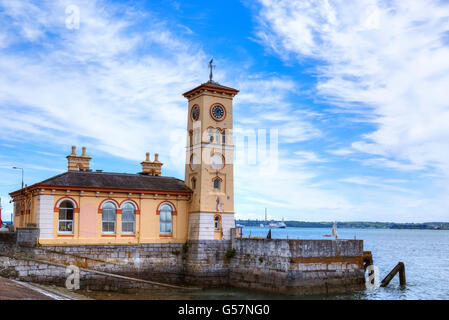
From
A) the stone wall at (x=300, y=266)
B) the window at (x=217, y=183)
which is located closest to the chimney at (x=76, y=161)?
the window at (x=217, y=183)

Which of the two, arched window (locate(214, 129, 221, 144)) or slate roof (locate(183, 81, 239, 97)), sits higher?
slate roof (locate(183, 81, 239, 97))

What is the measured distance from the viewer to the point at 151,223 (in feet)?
130

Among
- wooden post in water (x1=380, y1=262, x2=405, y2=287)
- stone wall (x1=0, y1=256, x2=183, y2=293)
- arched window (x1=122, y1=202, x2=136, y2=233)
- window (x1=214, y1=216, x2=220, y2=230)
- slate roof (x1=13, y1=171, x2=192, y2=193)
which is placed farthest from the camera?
wooden post in water (x1=380, y1=262, x2=405, y2=287)

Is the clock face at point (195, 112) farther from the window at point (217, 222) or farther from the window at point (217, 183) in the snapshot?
the window at point (217, 222)

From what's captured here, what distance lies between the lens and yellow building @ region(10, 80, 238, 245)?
3625 centimetres

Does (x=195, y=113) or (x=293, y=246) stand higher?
(x=195, y=113)

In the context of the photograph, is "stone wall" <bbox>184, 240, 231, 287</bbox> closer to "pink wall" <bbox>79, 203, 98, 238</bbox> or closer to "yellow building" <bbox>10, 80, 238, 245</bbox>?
"yellow building" <bbox>10, 80, 238, 245</bbox>

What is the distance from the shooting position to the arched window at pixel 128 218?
127ft

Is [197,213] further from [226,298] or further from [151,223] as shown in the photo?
[226,298]

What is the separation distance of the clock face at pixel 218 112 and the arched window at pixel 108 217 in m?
11.6

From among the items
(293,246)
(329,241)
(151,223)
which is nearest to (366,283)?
(329,241)

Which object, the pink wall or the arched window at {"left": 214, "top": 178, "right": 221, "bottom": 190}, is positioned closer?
the pink wall

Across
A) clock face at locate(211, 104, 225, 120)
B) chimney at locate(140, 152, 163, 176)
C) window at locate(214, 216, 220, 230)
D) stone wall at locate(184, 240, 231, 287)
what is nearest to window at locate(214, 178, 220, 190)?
window at locate(214, 216, 220, 230)

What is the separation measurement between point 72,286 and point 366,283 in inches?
917
